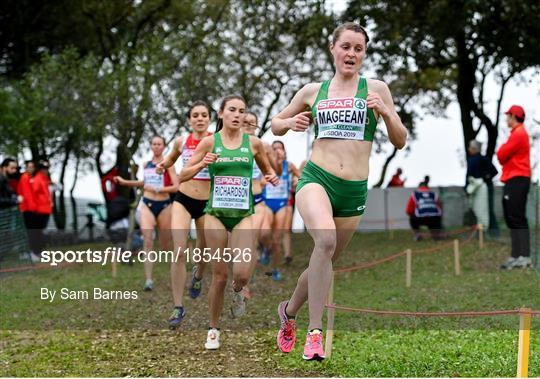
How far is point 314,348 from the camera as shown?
5684 mm

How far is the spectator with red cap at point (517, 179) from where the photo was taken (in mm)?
12914

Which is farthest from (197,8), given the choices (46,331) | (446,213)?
(46,331)

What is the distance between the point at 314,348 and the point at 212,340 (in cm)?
303

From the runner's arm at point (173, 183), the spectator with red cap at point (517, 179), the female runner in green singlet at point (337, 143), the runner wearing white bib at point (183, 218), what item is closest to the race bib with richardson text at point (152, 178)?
the runner's arm at point (173, 183)

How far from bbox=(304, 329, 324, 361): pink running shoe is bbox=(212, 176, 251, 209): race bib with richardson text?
2.74m

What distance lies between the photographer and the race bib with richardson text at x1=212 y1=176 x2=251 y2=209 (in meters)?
8.30

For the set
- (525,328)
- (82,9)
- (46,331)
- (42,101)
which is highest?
(82,9)

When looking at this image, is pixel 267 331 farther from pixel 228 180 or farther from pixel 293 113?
pixel 293 113

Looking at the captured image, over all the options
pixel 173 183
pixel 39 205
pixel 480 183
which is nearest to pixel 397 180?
pixel 480 183

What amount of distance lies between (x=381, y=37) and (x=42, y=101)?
8836 millimetres

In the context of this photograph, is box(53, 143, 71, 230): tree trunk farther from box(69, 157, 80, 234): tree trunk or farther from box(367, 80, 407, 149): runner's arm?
box(367, 80, 407, 149): runner's arm

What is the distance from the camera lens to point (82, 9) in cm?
2791

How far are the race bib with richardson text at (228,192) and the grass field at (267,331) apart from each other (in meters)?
1.42

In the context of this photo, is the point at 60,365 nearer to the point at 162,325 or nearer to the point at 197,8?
the point at 162,325
